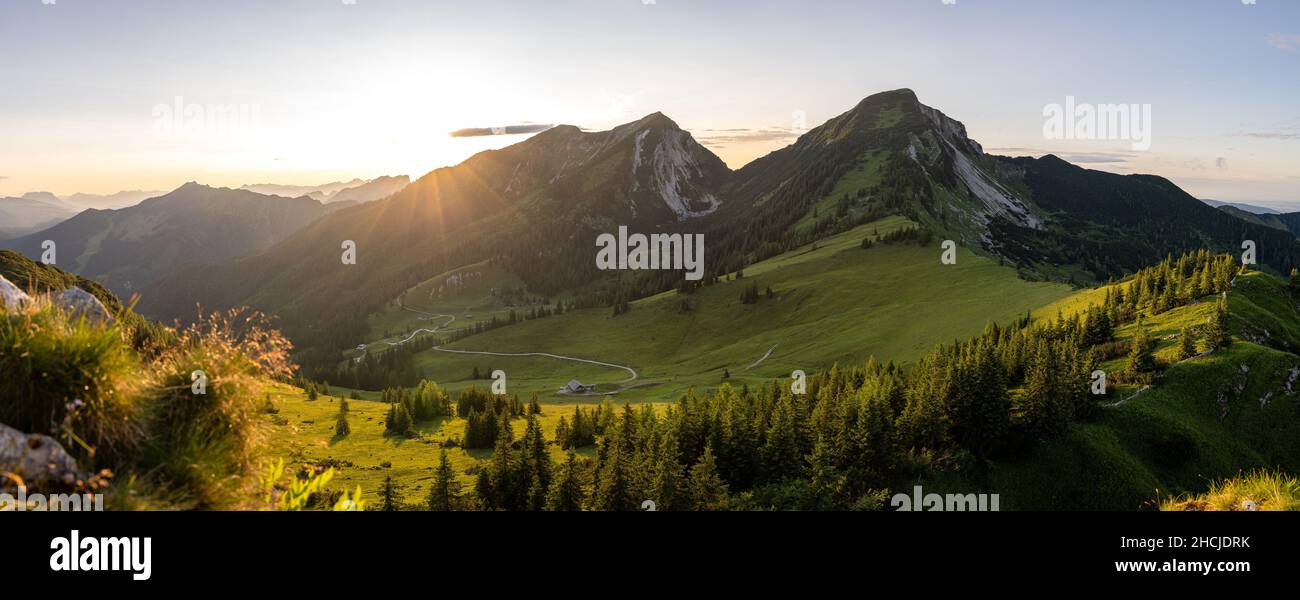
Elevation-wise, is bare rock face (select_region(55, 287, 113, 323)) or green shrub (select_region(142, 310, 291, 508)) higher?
bare rock face (select_region(55, 287, 113, 323))

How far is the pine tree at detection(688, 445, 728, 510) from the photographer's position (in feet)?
139

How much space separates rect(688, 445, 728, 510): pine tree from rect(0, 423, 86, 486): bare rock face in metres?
38.8

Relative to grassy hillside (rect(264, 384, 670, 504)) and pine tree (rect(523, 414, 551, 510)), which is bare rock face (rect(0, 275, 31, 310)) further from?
grassy hillside (rect(264, 384, 670, 504))

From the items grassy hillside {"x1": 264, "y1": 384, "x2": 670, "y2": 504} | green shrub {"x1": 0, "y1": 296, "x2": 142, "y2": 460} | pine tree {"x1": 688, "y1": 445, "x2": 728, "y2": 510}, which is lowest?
grassy hillside {"x1": 264, "y1": 384, "x2": 670, "y2": 504}

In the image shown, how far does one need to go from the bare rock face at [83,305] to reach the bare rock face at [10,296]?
410mm

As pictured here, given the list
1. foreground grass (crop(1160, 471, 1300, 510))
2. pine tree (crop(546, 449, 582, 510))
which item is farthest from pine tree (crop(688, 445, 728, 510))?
foreground grass (crop(1160, 471, 1300, 510))

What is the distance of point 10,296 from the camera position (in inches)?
336

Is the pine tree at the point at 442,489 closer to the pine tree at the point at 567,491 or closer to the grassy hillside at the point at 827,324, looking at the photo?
the pine tree at the point at 567,491

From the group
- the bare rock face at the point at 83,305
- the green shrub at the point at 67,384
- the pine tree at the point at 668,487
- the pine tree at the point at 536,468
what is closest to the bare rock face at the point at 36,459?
the green shrub at the point at 67,384

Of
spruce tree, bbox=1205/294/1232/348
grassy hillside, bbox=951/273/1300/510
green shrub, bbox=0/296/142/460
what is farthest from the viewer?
spruce tree, bbox=1205/294/1232/348

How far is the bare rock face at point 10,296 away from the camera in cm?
783

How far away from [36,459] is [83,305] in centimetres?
417

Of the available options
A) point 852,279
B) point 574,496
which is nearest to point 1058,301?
point 852,279
